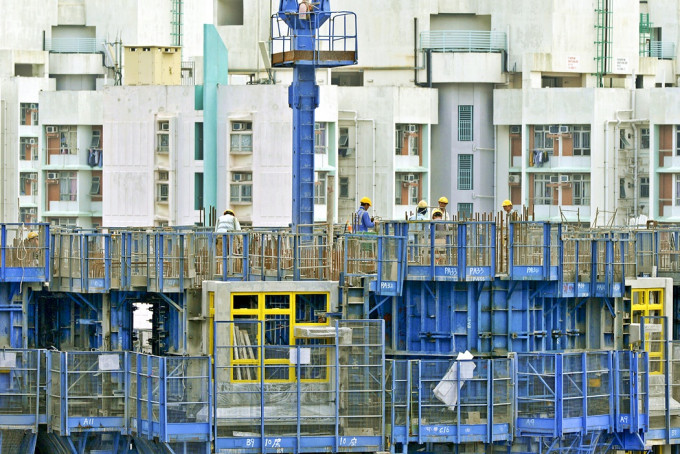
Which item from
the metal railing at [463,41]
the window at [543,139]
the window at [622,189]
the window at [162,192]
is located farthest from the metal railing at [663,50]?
the window at [162,192]

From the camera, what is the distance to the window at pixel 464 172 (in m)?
115

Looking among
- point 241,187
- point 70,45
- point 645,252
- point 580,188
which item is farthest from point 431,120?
point 645,252

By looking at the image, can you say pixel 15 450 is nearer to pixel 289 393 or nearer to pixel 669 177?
pixel 289 393

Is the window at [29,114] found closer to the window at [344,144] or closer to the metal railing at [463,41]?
the window at [344,144]

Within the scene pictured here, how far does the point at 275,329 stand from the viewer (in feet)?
206

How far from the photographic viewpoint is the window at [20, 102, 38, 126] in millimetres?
123037

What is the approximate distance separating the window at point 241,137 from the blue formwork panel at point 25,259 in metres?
35.9

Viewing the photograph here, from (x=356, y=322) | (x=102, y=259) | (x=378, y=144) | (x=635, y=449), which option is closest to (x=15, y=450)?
(x=102, y=259)

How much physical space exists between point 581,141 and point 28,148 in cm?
2905

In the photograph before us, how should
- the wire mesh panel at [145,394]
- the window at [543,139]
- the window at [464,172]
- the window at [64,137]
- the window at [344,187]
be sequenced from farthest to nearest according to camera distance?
1. the window at [64,137]
2. the window at [464,172]
3. the window at [543,139]
4. the window at [344,187]
5. the wire mesh panel at [145,394]

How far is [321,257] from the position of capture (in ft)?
211

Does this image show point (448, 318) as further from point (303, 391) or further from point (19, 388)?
point (19, 388)

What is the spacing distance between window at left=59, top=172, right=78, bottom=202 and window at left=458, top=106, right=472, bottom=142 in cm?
1904

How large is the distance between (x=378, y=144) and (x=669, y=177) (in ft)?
43.0
